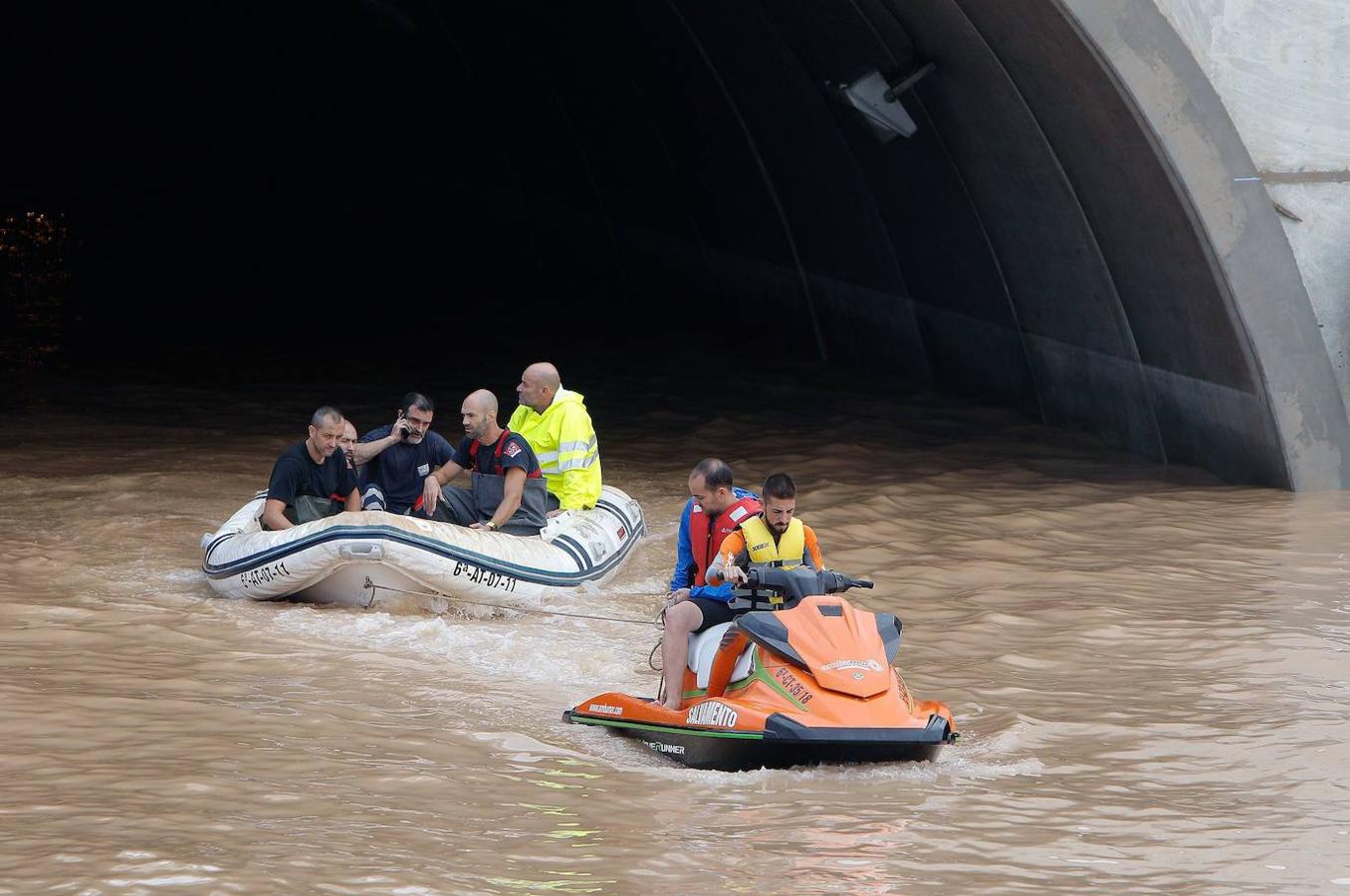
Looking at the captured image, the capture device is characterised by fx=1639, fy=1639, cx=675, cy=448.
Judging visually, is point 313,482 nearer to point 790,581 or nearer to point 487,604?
point 487,604

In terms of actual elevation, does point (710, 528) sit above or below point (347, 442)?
below

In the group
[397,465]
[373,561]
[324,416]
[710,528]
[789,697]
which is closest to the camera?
[789,697]

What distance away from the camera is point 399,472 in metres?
10.5

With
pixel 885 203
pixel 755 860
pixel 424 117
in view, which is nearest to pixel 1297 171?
pixel 885 203

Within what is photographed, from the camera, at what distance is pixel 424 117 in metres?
27.3

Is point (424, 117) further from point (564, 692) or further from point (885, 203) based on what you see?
point (564, 692)

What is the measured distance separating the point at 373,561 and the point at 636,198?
12915 millimetres

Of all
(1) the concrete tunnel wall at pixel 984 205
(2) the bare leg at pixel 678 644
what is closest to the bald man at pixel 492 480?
(2) the bare leg at pixel 678 644

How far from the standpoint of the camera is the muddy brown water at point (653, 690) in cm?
559

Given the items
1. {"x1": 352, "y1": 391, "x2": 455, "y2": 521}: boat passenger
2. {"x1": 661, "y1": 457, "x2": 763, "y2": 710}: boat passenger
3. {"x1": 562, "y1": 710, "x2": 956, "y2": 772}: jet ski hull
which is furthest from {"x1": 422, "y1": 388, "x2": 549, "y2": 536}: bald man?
{"x1": 562, "y1": 710, "x2": 956, "y2": 772}: jet ski hull

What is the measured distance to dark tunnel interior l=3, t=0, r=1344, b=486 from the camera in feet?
43.7

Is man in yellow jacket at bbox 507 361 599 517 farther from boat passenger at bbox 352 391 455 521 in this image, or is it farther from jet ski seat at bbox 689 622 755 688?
jet ski seat at bbox 689 622 755 688

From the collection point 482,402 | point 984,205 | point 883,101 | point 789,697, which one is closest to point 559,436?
point 482,402

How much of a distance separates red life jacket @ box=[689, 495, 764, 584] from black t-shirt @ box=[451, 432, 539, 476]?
270 cm
